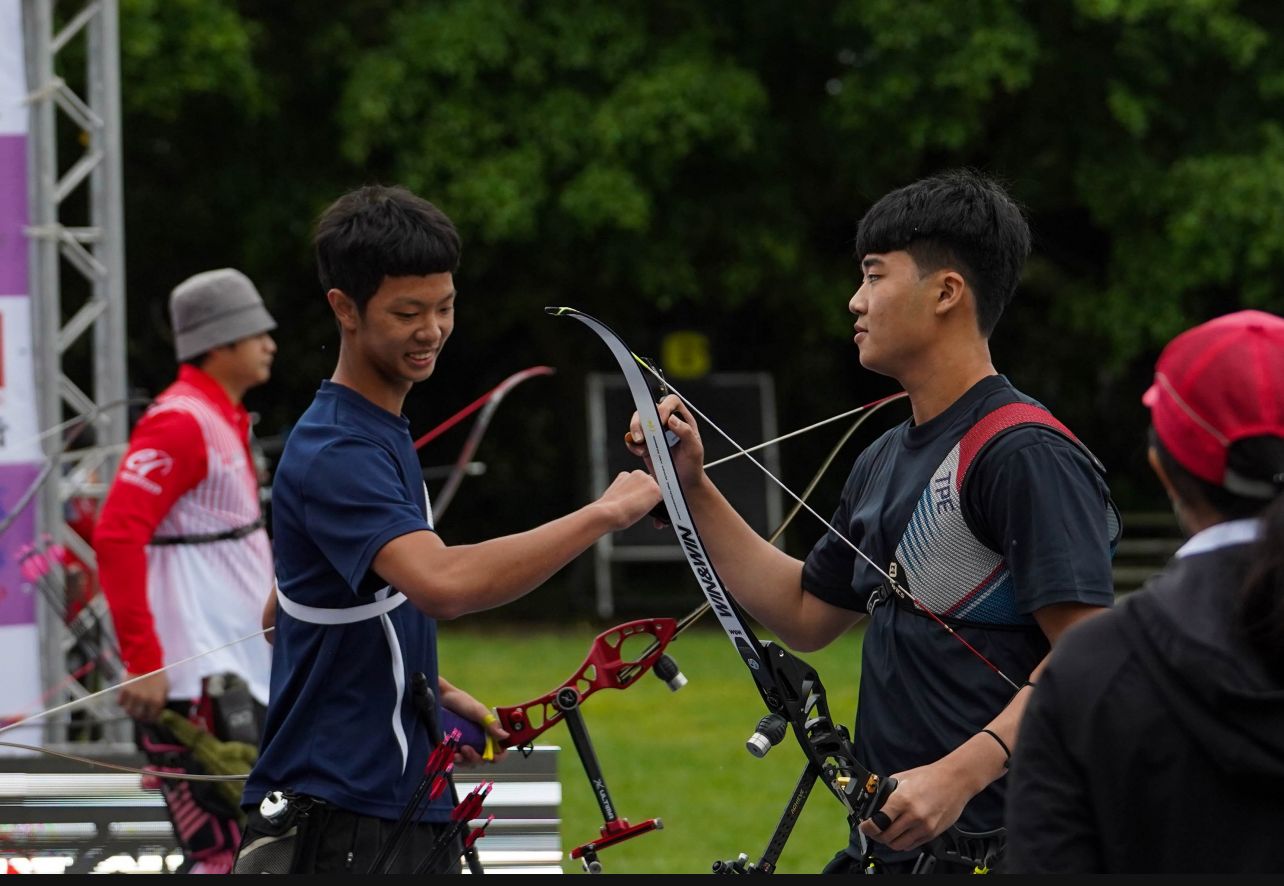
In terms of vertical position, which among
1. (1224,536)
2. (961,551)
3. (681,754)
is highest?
(1224,536)

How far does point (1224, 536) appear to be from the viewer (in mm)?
1725

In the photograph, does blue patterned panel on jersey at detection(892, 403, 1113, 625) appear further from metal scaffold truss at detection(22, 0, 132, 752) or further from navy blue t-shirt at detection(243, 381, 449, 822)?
metal scaffold truss at detection(22, 0, 132, 752)

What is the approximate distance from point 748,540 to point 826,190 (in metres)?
13.1

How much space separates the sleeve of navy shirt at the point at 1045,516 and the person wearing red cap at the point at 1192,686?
0.81 meters

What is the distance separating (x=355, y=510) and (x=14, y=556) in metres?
4.66

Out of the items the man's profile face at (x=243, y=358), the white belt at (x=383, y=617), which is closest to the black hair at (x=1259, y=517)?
the white belt at (x=383, y=617)

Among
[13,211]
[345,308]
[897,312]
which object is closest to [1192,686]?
[897,312]

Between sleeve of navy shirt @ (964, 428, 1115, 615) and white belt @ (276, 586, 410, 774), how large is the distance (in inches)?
Answer: 36.9

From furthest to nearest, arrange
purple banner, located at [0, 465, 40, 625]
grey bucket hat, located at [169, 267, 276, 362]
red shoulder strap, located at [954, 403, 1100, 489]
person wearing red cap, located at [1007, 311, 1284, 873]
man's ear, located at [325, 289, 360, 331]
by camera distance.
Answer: purple banner, located at [0, 465, 40, 625]
grey bucket hat, located at [169, 267, 276, 362]
man's ear, located at [325, 289, 360, 331]
red shoulder strap, located at [954, 403, 1100, 489]
person wearing red cap, located at [1007, 311, 1284, 873]

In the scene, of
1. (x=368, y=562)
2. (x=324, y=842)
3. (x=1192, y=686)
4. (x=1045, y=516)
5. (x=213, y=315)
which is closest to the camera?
(x=1192, y=686)

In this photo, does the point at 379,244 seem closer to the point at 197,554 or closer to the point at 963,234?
the point at 963,234

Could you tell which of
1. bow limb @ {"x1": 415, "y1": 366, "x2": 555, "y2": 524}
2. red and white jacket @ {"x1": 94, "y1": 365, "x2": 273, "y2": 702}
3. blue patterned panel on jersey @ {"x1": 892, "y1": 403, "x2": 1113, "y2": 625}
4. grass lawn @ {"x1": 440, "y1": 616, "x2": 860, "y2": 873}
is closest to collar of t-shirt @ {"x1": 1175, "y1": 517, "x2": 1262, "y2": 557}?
blue patterned panel on jersey @ {"x1": 892, "y1": 403, "x2": 1113, "y2": 625}

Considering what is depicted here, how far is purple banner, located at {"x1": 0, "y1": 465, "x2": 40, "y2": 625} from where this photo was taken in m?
6.87

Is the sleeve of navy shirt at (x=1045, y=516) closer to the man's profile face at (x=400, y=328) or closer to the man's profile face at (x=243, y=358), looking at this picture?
the man's profile face at (x=400, y=328)
